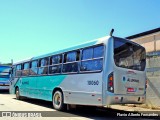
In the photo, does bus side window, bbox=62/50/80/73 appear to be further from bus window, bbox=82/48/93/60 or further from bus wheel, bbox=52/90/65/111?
bus wheel, bbox=52/90/65/111

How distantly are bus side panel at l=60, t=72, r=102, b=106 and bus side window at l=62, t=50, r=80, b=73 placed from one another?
300mm

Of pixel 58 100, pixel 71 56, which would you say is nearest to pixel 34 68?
pixel 58 100

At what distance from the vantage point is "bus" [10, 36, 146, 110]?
35.2 feet

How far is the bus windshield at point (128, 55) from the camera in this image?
1111cm

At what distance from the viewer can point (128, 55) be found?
1155 cm

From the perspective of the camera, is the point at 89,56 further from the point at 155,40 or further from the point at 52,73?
the point at 155,40

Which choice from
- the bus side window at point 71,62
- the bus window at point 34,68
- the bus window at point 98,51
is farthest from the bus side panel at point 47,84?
the bus window at point 98,51

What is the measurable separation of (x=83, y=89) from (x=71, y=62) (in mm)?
1591

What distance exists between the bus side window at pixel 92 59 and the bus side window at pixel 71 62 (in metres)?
0.50

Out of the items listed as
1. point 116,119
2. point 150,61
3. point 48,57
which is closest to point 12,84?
point 48,57

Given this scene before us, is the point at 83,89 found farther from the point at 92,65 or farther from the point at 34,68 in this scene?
the point at 34,68

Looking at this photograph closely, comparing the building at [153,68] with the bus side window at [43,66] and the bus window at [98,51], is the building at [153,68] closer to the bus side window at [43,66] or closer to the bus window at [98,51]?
the bus window at [98,51]

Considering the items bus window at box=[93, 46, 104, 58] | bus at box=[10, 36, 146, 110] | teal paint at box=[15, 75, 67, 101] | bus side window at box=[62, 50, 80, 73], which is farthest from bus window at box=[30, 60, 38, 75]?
bus window at box=[93, 46, 104, 58]

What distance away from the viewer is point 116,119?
1110 cm
